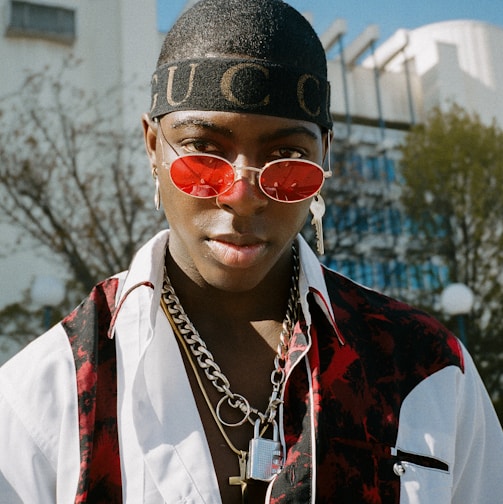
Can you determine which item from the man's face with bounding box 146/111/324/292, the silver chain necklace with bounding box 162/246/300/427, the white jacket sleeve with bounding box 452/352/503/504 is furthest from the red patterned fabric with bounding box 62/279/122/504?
the white jacket sleeve with bounding box 452/352/503/504

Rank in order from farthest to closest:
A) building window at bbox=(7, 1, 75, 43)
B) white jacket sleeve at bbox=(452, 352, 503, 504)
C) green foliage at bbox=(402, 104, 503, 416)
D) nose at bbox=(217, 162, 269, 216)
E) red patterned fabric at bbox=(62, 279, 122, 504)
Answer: building window at bbox=(7, 1, 75, 43), green foliage at bbox=(402, 104, 503, 416), white jacket sleeve at bbox=(452, 352, 503, 504), nose at bbox=(217, 162, 269, 216), red patterned fabric at bbox=(62, 279, 122, 504)

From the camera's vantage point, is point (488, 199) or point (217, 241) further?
point (488, 199)

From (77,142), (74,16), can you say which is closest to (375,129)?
(74,16)

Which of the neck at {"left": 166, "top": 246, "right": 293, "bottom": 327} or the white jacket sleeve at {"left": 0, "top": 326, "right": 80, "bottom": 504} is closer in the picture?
the white jacket sleeve at {"left": 0, "top": 326, "right": 80, "bottom": 504}

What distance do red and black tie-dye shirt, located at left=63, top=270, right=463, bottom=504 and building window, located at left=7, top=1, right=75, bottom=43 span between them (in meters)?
17.2

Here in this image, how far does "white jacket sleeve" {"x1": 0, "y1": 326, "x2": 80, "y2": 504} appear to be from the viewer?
5.23ft

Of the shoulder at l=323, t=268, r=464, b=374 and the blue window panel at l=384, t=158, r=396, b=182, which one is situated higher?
the blue window panel at l=384, t=158, r=396, b=182

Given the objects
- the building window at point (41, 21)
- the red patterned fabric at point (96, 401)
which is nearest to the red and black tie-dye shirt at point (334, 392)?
the red patterned fabric at point (96, 401)

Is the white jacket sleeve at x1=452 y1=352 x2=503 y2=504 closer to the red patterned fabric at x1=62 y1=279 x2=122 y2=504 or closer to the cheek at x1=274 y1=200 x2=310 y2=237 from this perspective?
the cheek at x1=274 y1=200 x2=310 y2=237

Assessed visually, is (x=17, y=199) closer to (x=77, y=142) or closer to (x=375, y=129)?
(x=77, y=142)

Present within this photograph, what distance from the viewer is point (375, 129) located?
23.7 m

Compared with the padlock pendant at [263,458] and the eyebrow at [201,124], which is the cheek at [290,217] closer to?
the eyebrow at [201,124]

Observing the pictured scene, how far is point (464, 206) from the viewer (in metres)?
17.4

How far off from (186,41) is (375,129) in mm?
22429
